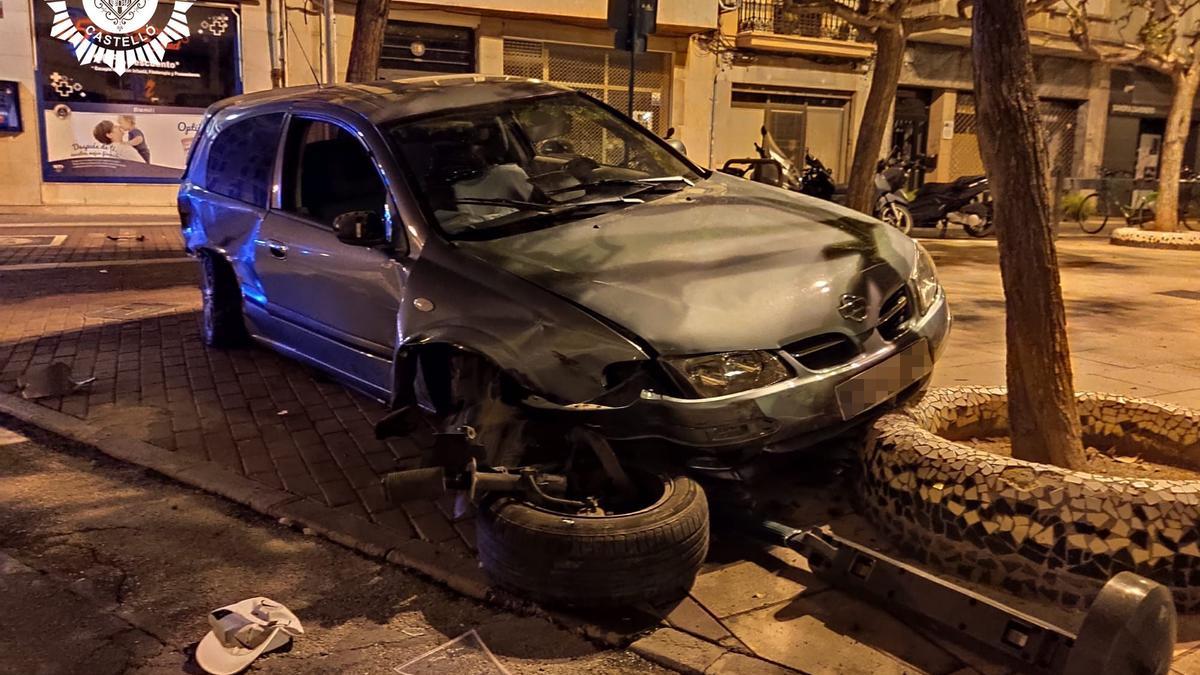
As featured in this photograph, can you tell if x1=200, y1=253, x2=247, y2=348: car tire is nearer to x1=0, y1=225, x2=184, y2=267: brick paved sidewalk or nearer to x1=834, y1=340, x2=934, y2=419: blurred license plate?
x1=834, y1=340, x2=934, y2=419: blurred license plate

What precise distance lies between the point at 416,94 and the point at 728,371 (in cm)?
251

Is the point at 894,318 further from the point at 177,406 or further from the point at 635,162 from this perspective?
the point at 177,406

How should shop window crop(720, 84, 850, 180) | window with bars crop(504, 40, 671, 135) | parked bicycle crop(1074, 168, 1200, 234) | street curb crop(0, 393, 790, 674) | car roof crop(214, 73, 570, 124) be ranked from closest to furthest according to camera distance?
street curb crop(0, 393, 790, 674) < car roof crop(214, 73, 570, 124) < parked bicycle crop(1074, 168, 1200, 234) < window with bars crop(504, 40, 671, 135) < shop window crop(720, 84, 850, 180)

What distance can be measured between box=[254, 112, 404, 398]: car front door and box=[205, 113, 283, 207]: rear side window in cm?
20

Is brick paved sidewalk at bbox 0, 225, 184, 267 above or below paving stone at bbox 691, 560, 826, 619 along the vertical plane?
below

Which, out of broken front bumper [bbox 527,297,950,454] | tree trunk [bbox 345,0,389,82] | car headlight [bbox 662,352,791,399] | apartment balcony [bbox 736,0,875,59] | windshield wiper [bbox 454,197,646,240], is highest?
apartment balcony [bbox 736,0,875,59]

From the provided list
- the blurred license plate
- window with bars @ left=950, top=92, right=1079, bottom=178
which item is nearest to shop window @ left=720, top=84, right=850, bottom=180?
window with bars @ left=950, top=92, right=1079, bottom=178

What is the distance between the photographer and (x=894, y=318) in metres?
3.79

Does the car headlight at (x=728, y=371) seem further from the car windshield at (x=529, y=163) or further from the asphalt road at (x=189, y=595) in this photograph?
the car windshield at (x=529, y=163)

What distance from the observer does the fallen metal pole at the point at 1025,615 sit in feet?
8.01

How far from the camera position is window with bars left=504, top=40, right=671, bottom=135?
19.5 meters

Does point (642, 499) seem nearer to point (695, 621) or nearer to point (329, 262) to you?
point (695, 621)

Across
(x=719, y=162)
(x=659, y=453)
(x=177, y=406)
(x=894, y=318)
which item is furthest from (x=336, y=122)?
(x=719, y=162)

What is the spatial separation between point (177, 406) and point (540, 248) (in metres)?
2.99
